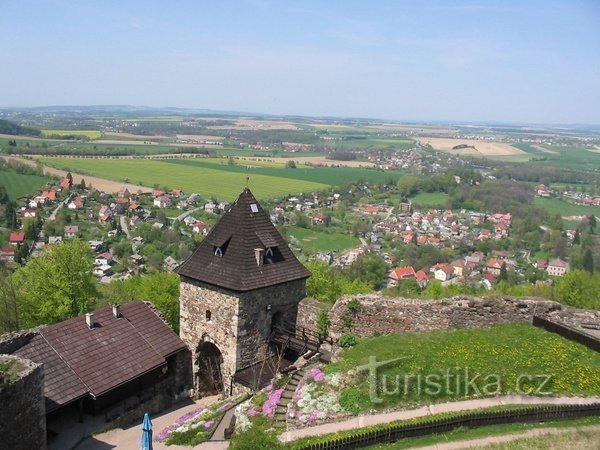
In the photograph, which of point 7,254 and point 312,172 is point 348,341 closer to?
point 7,254

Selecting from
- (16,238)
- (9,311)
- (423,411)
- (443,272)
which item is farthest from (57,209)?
(423,411)

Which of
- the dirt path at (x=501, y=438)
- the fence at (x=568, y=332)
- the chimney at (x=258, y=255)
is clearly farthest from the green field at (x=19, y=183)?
the dirt path at (x=501, y=438)

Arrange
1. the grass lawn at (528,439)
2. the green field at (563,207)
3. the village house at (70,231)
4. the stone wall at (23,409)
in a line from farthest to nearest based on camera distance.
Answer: the green field at (563,207) < the village house at (70,231) < the stone wall at (23,409) < the grass lawn at (528,439)

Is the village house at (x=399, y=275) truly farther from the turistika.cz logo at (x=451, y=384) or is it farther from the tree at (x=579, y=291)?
the turistika.cz logo at (x=451, y=384)

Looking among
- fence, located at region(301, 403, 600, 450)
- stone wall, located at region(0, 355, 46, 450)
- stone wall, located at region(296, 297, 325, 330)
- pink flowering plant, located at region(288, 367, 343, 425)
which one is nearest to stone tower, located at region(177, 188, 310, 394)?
stone wall, located at region(296, 297, 325, 330)

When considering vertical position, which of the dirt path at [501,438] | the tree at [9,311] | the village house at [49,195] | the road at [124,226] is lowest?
the road at [124,226]

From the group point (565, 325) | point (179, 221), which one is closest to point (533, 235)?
point (179, 221)

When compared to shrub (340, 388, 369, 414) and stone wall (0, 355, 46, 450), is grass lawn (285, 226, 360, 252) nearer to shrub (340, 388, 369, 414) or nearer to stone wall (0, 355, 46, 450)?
shrub (340, 388, 369, 414)
